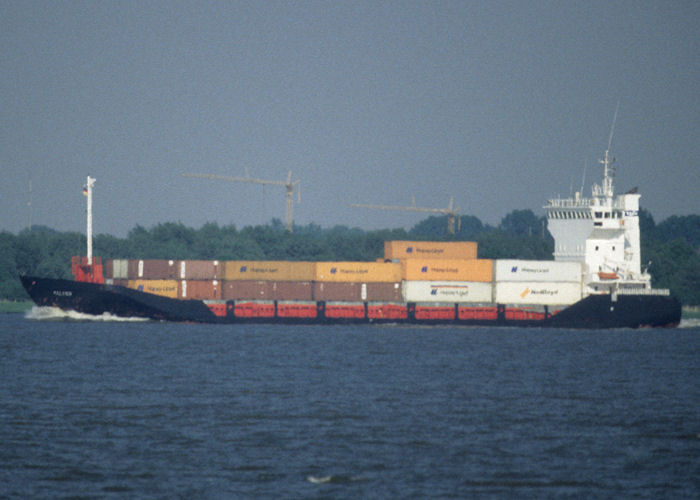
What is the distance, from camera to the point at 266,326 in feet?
295

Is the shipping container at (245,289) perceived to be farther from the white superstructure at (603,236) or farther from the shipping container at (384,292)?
the white superstructure at (603,236)

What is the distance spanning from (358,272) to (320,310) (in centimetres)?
416

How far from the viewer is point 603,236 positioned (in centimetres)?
8119

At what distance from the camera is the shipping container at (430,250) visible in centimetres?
8206

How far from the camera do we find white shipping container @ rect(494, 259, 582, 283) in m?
79.2

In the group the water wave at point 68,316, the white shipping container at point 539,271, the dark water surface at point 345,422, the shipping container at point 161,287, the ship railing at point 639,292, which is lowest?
the dark water surface at point 345,422

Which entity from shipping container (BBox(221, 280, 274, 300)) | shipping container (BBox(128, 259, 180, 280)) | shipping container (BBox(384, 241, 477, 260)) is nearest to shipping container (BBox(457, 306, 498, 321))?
shipping container (BBox(384, 241, 477, 260))

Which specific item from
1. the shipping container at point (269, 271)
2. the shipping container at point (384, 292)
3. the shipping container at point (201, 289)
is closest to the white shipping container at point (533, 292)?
the shipping container at point (384, 292)

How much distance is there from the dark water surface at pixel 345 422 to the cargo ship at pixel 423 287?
16808mm

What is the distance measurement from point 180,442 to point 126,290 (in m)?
51.9

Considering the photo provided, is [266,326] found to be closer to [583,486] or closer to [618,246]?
[618,246]

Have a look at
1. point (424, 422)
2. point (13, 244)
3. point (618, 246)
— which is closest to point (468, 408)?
point (424, 422)

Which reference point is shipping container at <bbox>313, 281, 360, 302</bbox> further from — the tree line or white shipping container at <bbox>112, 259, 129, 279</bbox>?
the tree line

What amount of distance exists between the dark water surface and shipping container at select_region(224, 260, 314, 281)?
19.6 metres
